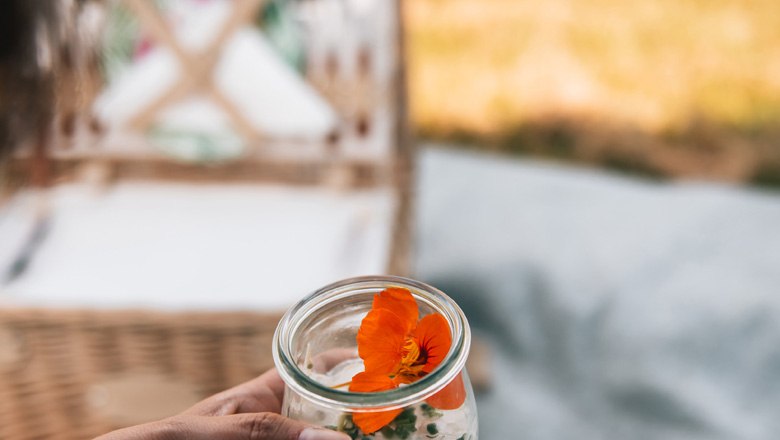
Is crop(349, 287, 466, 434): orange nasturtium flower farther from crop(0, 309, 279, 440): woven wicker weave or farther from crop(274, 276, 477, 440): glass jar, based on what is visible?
crop(0, 309, 279, 440): woven wicker weave

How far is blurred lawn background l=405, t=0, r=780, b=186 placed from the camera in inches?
68.3

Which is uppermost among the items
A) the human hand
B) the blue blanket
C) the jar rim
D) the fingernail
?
the jar rim

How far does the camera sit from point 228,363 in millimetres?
843

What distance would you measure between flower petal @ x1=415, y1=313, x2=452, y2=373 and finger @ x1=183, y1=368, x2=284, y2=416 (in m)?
0.12

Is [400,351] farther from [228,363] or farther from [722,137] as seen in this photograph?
[722,137]

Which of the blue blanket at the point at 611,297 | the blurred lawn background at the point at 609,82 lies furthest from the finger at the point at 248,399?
the blurred lawn background at the point at 609,82

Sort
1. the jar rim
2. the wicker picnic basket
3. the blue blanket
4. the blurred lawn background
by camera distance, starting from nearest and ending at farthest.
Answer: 1. the jar rim
2. the wicker picnic basket
3. the blue blanket
4. the blurred lawn background

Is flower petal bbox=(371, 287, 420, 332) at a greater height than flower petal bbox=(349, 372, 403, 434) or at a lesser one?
greater

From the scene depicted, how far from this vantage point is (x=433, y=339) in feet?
1.22

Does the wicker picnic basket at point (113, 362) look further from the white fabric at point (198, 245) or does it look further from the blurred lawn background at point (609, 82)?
the blurred lawn background at point (609, 82)

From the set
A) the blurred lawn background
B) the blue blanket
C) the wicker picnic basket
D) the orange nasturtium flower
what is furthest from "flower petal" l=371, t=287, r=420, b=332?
the blurred lawn background

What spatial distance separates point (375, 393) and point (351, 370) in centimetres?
5

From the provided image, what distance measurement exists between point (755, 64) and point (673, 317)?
3.40ft

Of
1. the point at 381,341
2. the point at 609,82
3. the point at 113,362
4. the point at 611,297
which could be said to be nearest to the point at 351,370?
the point at 381,341
